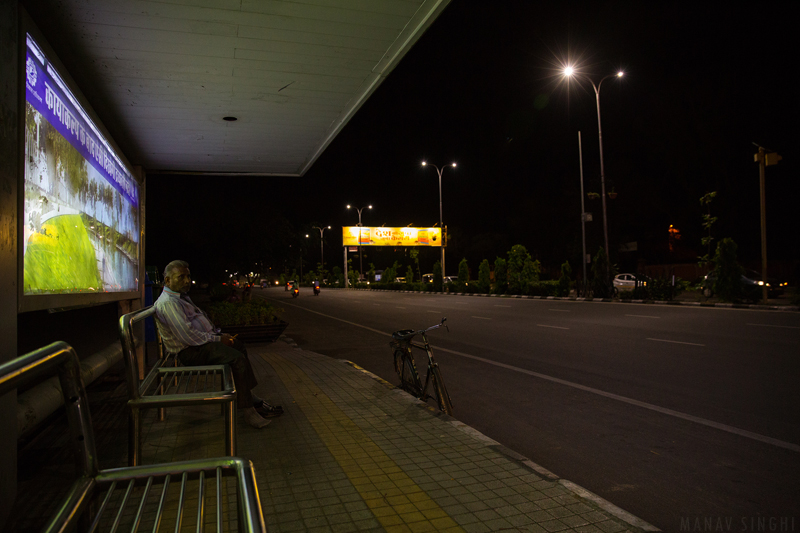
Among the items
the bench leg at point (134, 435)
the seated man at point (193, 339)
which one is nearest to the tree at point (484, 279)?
the seated man at point (193, 339)

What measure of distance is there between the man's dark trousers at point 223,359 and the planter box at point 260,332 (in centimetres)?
736

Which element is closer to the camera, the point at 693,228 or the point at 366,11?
the point at 366,11

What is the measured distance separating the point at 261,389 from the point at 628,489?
14.5 feet

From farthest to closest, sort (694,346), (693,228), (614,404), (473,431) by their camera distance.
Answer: (693,228)
(694,346)
(614,404)
(473,431)

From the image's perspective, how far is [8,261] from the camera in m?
3.08

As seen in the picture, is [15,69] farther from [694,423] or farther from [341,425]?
[694,423]

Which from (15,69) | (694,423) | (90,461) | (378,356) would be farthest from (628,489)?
(378,356)

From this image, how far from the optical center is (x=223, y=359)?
15.1 ft

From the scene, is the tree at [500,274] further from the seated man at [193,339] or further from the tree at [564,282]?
the seated man at [193,339]

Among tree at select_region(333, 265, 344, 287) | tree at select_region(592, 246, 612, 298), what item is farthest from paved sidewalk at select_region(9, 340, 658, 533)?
tree at select_region(333, 265, 344, 287)

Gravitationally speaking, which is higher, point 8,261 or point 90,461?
point 8,261

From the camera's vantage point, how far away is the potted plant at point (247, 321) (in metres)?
11.9

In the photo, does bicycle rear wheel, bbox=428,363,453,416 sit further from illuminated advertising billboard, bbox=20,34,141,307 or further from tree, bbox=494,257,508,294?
tree, bbox=494,257,508,294

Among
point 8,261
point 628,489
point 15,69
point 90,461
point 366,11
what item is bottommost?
point 628,489
